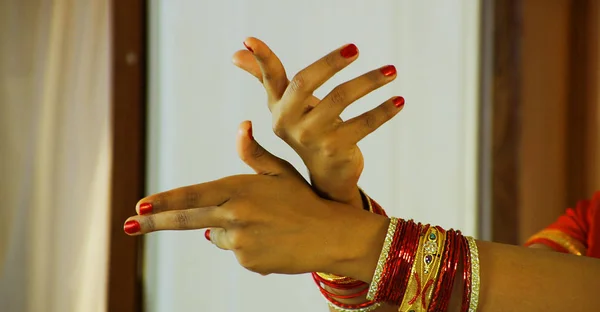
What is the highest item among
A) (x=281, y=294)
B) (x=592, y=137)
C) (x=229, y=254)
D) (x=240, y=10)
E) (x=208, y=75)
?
(x=240, y=10)

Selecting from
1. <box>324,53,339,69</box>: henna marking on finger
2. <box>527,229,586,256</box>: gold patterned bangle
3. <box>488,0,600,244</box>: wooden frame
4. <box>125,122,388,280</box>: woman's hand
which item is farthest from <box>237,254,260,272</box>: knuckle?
<box>488,0,600,244</box>: wooden frame

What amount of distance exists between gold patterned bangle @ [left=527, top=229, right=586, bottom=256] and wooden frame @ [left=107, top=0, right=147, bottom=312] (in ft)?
2.70

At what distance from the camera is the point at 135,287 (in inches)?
52.1

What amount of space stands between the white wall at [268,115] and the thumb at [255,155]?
694 millimetres

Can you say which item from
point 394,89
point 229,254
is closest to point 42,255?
point 229,254

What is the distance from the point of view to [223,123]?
1.42 meters

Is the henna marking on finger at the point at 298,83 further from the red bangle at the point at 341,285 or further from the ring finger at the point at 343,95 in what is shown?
the red bangle at the point at 341,285

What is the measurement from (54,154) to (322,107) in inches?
30.1

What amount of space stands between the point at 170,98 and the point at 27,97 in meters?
0.31

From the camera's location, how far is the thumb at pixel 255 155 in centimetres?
70

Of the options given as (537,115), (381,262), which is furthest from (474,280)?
(537,115)

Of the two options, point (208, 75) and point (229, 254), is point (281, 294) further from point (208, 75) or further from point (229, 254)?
point (208, 75)

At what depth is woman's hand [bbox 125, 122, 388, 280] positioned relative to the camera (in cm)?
65

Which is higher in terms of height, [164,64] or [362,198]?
[164,64]
